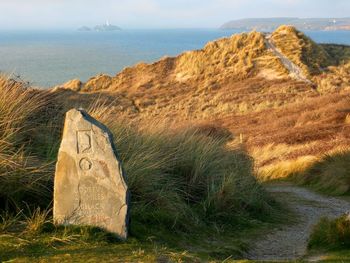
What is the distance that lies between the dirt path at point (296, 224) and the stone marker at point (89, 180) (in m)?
2.12

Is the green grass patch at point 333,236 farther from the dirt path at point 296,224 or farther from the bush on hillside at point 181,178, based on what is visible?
the bush on hillside at point 181,178

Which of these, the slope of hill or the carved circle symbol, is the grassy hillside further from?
the slope of hill

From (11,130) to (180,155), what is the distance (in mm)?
3135

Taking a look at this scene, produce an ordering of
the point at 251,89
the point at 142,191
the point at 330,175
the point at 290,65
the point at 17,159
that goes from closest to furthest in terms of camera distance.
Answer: the point at 17,159, the point at 142,191, the point at 330,175, the point at 251,89, the point at 290,65

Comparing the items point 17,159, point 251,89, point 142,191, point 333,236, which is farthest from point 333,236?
point 251,89

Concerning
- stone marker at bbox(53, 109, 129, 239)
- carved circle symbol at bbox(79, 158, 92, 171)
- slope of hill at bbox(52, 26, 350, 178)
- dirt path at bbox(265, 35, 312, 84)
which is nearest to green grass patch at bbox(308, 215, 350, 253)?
stone marker at bbox(53, 109, 129, 239)

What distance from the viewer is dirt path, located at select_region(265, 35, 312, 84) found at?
41225 mm

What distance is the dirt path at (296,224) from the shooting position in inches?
318

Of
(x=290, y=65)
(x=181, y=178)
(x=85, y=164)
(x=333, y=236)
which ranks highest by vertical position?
(x=85, y=164)

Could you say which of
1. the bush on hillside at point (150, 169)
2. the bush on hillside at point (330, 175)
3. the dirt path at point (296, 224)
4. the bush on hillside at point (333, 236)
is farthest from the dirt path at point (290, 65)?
the bush on hillside at point (333, 236)

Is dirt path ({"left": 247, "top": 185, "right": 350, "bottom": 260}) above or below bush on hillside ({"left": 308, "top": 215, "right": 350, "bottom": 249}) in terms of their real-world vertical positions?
below

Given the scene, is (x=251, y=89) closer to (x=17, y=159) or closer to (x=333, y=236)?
(x=333, y=236)

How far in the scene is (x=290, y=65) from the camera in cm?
4416

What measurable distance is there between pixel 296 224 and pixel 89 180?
16.1ft
